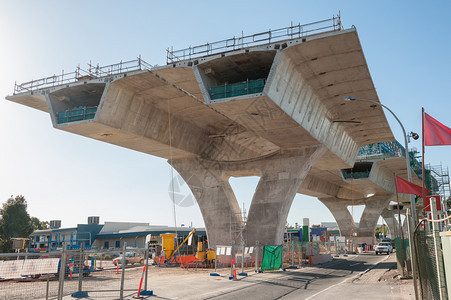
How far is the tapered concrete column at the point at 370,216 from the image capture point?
83.3 meters

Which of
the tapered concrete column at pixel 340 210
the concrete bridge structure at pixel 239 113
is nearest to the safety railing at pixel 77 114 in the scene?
the concrete bridge structure at pixel 239 113

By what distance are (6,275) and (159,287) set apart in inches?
352

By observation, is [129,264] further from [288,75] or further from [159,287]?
[288,75]

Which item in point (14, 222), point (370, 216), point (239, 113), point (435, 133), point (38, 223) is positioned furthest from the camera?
point (38, 223)

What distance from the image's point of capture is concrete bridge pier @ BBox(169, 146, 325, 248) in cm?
3756

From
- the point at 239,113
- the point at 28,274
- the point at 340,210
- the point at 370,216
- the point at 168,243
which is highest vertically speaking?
the point at 239,113

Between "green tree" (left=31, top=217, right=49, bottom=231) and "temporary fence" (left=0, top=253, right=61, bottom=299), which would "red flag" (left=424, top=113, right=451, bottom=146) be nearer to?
"temporary fence" (left=0, top=253, right=61, bottom=299)

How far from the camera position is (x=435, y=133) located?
47.4ft

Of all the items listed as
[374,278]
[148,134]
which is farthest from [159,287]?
[148,134]

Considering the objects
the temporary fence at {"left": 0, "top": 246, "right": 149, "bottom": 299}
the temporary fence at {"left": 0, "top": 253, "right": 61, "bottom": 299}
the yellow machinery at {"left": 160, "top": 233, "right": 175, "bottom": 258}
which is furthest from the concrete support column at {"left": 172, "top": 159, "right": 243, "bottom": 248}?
the temporary fence at {"left": 0, "top": 253, "right": 61, "bottom": 299}

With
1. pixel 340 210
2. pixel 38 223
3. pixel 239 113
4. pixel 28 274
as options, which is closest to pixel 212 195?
pixel 239 113

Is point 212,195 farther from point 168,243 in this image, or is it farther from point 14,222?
point 14,222

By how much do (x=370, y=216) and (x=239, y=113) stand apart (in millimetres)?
65156

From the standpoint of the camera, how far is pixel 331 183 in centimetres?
7775
